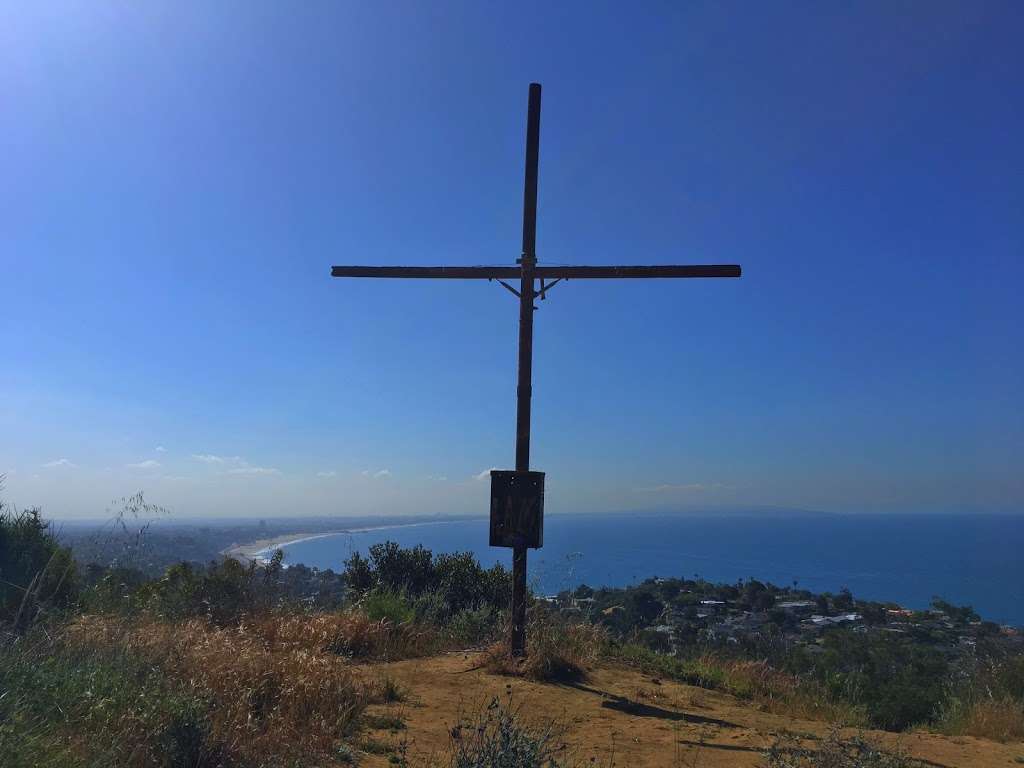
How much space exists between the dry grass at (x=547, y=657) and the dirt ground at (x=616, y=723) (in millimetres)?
172

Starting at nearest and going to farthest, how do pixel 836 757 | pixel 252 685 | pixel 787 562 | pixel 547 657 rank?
pixel 836 757 → pixel 252 685 → pixel 547 657 → pixel 787 562

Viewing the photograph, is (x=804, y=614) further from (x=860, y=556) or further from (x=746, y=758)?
(x=860, y=556)

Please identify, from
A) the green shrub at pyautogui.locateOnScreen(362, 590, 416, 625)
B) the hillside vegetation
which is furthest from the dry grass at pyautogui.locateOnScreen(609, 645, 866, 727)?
the green shrub at pyautogui.locateOnScreen(362, 590, 416, 625)

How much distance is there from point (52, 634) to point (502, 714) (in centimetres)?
349

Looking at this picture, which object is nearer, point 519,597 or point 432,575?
point 519,597

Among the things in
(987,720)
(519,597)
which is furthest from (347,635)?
(987,720)

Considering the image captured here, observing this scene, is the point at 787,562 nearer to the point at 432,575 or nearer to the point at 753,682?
the point at 432,575

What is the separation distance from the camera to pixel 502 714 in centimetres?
393

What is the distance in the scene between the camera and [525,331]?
780 centimetres

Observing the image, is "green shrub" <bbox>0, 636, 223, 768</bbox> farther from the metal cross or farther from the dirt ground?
the metal cross

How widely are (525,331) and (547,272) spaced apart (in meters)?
0.76

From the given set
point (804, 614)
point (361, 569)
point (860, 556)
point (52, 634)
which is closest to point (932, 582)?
point (860, 556)

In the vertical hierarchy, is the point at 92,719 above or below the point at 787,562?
above

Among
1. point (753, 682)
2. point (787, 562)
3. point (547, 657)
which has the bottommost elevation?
point (787, 562)
